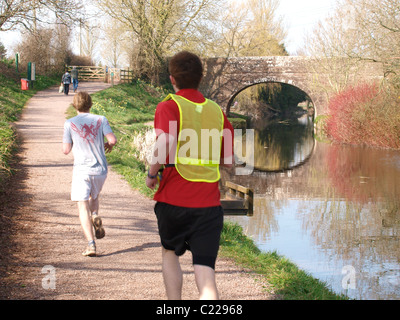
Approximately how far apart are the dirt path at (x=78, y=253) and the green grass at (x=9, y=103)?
0.57 meters

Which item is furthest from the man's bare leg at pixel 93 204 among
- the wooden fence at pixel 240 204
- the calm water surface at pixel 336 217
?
the wooden fence at pixel 240 204

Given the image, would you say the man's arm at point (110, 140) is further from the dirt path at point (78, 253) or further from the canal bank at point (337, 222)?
the canal bank at point (337, 222)

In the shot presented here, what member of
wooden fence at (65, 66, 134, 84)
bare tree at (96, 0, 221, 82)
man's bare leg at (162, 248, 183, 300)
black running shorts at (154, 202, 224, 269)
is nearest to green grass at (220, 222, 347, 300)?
man's bare leg at (162, 248, 183, 300)

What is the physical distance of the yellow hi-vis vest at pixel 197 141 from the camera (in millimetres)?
3207

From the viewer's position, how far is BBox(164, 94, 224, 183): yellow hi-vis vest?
126 inches

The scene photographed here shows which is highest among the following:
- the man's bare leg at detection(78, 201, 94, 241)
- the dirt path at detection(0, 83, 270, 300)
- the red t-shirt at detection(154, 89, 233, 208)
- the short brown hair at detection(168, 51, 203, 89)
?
the short brown hair at detection(168, 51, 203, 89)

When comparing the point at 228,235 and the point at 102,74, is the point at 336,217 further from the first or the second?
the point at 102,74

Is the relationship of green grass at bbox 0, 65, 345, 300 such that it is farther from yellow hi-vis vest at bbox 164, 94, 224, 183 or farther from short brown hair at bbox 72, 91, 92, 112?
short brown hair at bbox 72, 91, 92, 112

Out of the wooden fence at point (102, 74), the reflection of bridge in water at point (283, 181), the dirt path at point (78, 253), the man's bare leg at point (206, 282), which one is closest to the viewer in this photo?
the man's bare leg at point (206, 282)

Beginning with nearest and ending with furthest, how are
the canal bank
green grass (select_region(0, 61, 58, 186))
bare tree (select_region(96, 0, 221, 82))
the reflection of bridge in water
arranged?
the canal bank
green grass (select_region(0, 61, 58, 186))
the reflection of bridge in water
bare tree (select_region(96, 0, 221, 82))

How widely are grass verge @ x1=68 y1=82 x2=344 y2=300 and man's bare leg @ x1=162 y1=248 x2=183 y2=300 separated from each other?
174 centimetres

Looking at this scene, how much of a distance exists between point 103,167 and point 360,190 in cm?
1040

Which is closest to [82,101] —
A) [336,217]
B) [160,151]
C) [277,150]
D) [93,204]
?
[93,204]

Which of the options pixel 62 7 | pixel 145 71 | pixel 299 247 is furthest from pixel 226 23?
pixel 299 247
